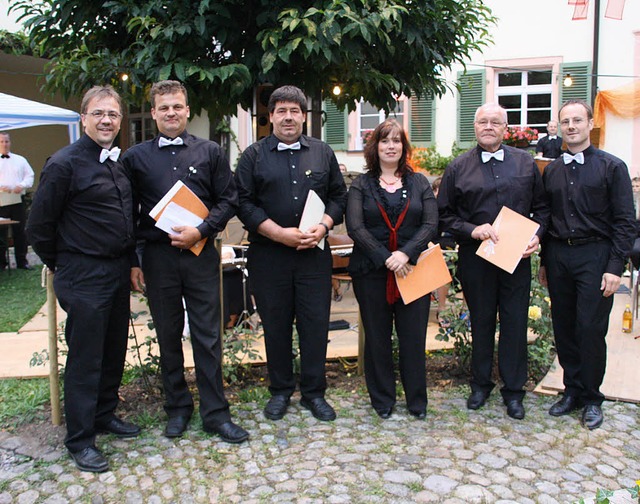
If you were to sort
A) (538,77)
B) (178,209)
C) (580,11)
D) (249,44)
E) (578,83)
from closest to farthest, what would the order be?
(178,209) → (249,44) → (580,11) → (578,83) → (538,77)

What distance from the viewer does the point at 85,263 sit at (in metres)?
3.35

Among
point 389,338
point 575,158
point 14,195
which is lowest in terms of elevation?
point 389,338

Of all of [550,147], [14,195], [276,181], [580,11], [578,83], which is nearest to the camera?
[276,181]

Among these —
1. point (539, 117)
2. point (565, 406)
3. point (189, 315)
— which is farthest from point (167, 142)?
point (539, 117)

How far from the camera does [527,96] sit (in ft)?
41.7

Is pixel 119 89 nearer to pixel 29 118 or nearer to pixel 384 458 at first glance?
pixel 384 458

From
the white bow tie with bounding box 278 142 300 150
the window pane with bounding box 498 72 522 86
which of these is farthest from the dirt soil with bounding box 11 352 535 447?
the window pane with bounding box 498 72 522 86

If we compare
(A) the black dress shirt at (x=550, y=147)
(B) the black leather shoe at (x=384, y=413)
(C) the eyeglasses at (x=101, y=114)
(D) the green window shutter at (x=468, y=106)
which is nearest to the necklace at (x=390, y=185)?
(B) the black leather shoe at (x=384, y=413)

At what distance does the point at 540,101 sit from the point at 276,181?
Answer: 10106 mm

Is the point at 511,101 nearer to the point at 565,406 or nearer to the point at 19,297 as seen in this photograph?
the point at 19,297

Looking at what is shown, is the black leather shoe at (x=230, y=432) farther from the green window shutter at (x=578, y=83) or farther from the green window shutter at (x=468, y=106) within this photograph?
the green window shutter at (x=578, y=83)

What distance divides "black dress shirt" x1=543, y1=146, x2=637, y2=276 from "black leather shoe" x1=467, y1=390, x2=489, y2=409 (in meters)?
Answer: 1.08

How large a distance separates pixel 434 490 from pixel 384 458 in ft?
1.28

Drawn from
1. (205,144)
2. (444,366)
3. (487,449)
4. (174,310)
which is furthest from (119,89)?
(487,449)
